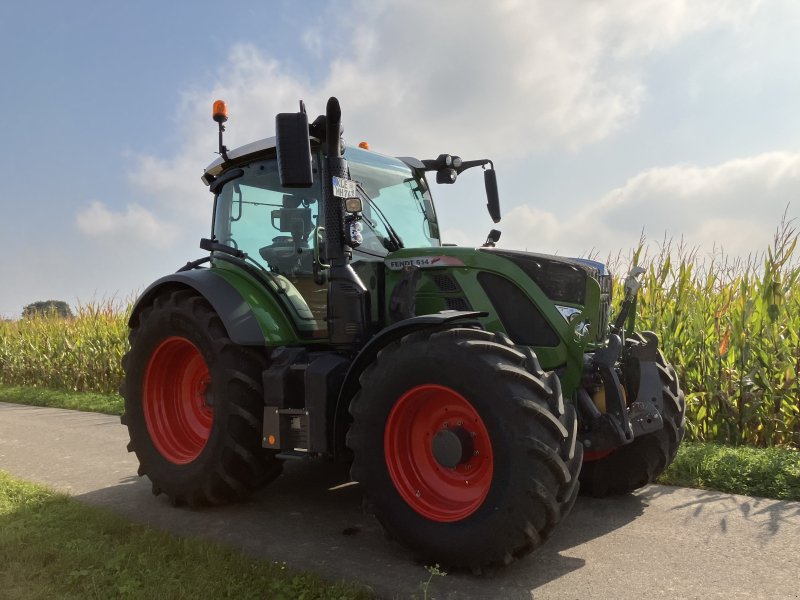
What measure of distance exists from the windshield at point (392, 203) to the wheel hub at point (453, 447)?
146 centimetres

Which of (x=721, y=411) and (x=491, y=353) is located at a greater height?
(x=491, y=353)

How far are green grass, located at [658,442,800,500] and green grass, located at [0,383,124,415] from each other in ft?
23.6

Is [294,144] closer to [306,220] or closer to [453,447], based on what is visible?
[306,220]

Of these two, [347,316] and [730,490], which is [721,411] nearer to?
[730,490]

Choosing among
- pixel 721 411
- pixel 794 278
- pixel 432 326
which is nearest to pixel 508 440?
pixel 432 326

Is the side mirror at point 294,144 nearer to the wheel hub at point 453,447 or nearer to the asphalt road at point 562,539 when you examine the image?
the wheel hub at point 453,447

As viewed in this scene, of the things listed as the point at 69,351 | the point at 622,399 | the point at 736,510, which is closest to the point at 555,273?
the point at 622,399

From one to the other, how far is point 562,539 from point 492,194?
275 centimetres

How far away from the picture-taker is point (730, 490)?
179 inches

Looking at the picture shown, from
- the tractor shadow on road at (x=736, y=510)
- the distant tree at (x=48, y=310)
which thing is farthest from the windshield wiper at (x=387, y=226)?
the distant tree at (x=48, y=310)

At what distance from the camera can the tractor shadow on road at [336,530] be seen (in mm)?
3105

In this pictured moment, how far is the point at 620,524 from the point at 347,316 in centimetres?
198

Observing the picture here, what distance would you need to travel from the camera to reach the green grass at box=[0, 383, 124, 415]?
966 cm

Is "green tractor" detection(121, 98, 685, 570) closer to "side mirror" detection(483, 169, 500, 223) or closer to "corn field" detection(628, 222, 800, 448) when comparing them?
"side mirror" detection(483, 169, 500, 223)
